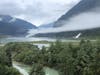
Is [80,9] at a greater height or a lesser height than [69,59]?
greater

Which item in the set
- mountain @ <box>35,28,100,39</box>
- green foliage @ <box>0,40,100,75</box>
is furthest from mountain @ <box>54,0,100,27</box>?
green foliage @ <box>0,40,100,75</box>

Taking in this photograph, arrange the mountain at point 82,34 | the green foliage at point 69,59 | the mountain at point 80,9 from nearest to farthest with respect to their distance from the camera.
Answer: the green foliage at point 69,59, the mountain at point 82,34, the mountain at point 80,9

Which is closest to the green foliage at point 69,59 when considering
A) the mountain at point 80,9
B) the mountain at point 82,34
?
the mountain at point 82,34

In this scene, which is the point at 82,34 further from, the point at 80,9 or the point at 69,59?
the point at 69,59

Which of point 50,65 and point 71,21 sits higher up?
point 71,21

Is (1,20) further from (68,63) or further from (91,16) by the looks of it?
(68,63)

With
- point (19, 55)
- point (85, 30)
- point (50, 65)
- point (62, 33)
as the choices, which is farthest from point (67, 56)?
point (62, 33)

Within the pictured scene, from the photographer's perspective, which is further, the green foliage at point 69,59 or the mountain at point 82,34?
the mountain at point 82,34

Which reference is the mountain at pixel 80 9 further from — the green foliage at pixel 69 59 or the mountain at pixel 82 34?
the green foliage at pixel 69 59

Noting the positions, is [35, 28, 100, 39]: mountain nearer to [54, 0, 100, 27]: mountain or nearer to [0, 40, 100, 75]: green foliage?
[54, 0, 100, 27]: mountain

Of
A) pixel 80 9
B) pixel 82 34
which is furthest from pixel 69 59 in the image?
Answer: pixel 80 9

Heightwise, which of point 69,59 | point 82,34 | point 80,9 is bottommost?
point 69,59
